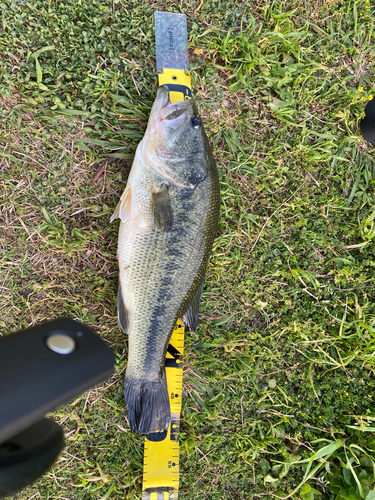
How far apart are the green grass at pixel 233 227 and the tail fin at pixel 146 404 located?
0.34 m

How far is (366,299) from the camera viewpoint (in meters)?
3.17

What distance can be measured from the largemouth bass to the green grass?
Answer: 45 cm

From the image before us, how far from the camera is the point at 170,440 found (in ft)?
9.08

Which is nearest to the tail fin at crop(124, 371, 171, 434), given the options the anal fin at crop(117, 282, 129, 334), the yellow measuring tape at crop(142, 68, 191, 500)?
the yellow measuring tape at crop(142, 68, 191, 500)

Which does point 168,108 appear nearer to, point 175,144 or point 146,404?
point 175,144

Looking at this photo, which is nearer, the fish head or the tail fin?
the fish head

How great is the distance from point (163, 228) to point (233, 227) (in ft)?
A: 3.17

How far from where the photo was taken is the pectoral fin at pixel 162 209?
7.32ft

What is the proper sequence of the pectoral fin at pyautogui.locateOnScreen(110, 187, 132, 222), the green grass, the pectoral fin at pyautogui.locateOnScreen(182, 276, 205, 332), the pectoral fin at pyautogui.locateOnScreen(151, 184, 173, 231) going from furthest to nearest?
the green grass < the pectoral fin at pyautogui.locateOnScreen(182, 276, 205, 332) < the pectoral fin at pyautogui.locateOnScreen(110, 187, 132, 222) < the pectoral fin at pyautogui.locateOnScreen(151, 184, 173, 231)

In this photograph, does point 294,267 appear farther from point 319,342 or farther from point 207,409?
point 207,409

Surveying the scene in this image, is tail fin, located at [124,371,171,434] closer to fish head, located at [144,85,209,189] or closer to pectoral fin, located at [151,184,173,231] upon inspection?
pectoral fin, located at [151,184,173,231]

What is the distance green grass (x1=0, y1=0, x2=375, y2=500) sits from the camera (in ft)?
8.64

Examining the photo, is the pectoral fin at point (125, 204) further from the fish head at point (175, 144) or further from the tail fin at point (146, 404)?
the tail fin at point (146, 404)

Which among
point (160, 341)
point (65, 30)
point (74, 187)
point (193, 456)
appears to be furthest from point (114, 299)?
point (65, 30)
